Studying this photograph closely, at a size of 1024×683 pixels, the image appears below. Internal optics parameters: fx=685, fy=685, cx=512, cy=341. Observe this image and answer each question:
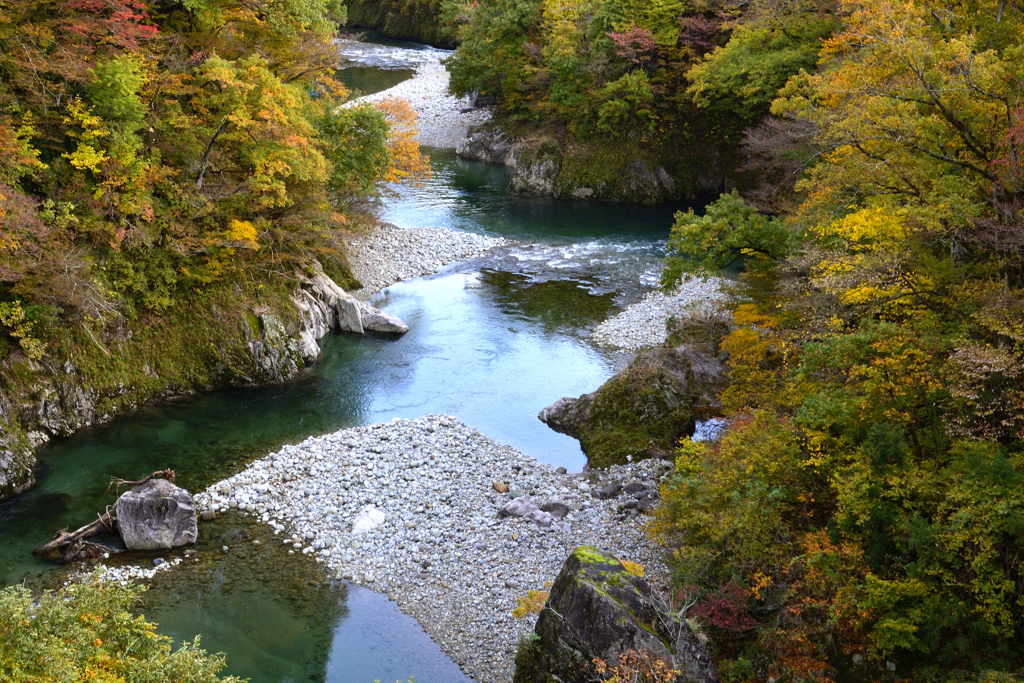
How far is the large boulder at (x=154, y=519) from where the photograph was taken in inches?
517

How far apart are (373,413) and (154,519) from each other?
6.75 meters

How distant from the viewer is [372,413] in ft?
62.5

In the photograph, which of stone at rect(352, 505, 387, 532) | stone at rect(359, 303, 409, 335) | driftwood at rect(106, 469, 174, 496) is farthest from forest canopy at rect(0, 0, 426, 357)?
stone at rect(352, 505, 387, 532)

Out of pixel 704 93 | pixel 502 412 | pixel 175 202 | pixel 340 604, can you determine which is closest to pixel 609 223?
pixel 704 93

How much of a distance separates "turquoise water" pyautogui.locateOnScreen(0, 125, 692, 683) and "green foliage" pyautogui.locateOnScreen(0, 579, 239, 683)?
3.37 m

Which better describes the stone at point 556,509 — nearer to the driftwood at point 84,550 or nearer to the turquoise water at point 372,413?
the turquoise water at point 372,413

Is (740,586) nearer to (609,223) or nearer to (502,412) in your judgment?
(502,412)

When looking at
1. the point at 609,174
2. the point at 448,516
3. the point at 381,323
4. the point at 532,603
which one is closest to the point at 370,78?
the point at 609,174

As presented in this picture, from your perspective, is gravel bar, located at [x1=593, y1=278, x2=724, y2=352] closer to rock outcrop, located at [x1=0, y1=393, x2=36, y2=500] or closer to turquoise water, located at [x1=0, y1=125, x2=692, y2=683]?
turquoise water, located at [x1=0, y1=125, x2=692, y2=683]

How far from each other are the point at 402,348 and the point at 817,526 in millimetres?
15035

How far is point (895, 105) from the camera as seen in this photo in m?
12.2

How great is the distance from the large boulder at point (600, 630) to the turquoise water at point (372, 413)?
6.67 feet

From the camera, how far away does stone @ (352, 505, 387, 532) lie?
45.6 ft

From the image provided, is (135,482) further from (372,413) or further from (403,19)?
(403,19)
